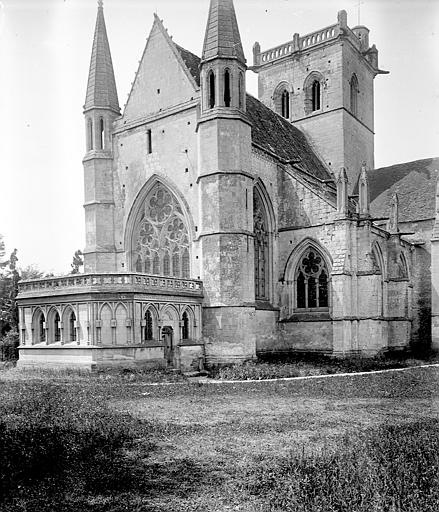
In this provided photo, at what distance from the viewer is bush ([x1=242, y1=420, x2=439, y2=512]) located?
18.4 ft

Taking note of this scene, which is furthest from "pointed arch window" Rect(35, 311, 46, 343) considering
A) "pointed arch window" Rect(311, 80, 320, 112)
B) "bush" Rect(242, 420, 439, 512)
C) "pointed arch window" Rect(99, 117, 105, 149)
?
"pointed arch window" Rect(311, 80, 320, 112)

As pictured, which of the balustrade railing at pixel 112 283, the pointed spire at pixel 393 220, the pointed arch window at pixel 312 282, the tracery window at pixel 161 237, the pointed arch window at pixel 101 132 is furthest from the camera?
the pointed spire at pixel 393 220

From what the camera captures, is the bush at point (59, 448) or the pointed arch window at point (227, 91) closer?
the bush at point (59, 448)

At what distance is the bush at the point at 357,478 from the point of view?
5.62 meters

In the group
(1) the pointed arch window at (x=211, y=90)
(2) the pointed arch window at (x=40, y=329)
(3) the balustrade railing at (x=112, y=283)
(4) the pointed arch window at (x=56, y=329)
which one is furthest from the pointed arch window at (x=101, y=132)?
(4) the pointed arch window at (x=56, y=329)

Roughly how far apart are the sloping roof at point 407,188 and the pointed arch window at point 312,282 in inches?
379

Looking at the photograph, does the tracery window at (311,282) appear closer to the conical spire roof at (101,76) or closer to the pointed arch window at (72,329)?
the pointed arch window at (72,329)

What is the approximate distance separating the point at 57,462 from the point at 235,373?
12.8 m

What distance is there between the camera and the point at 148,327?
21.3m

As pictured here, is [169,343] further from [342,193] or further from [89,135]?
[89,135]

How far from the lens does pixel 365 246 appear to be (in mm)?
25375

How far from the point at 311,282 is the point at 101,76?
15018 mm

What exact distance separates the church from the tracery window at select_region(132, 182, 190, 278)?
2.8 inches

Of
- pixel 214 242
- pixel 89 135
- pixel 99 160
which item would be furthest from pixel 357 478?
pixel 89 135
